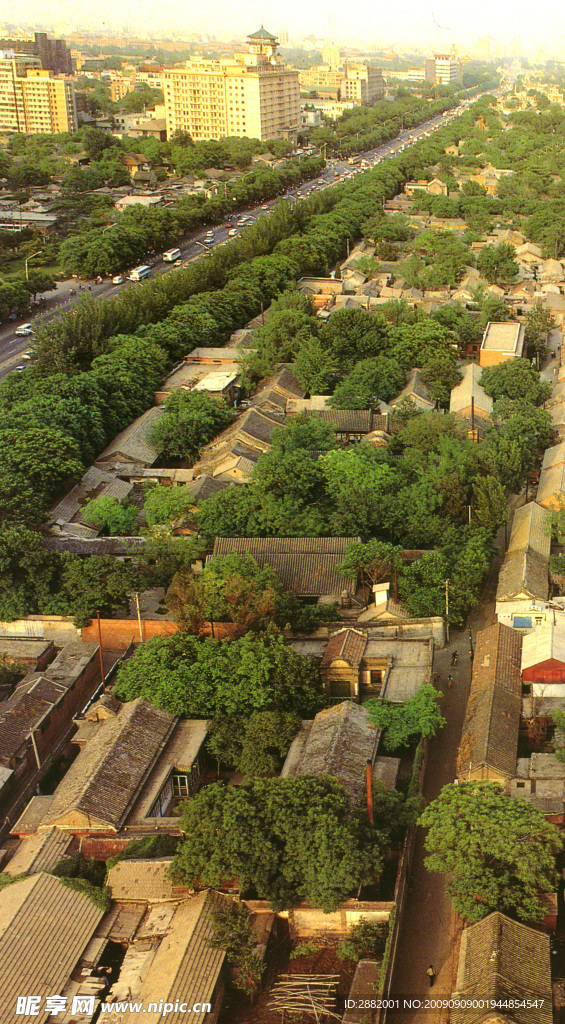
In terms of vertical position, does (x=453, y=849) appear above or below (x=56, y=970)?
above

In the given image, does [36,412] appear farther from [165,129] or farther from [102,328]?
[165,129]

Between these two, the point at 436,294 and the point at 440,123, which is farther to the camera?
the point at 440,123

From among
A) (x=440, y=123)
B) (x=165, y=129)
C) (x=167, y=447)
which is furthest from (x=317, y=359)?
(x=440, y=123)

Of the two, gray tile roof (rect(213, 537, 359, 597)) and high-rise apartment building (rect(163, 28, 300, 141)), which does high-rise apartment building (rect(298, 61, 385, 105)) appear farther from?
gray tile roof (rect(213, 537, 359, 597))

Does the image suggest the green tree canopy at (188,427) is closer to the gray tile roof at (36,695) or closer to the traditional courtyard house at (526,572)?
the traditional courtyard house at (526,572)

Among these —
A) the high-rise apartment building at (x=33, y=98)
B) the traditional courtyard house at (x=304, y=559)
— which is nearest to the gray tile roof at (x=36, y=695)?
the traditional courtyard house at (x=304, y=559)

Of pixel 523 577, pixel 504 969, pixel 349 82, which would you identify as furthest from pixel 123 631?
pixel 349 82
